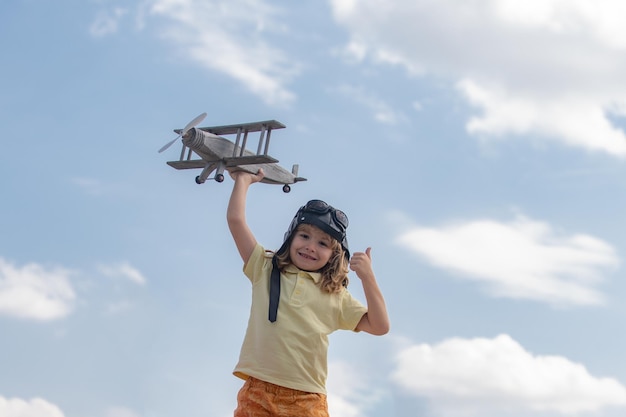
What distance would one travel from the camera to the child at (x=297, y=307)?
4.36 metres

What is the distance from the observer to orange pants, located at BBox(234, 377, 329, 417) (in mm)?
4305

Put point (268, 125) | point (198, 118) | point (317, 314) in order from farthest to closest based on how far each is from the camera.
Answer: point (198, 118) → point (268, 125) → point (317, 314)

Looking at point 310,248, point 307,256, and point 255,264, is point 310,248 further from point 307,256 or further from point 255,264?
point 255,264

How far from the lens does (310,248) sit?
4.81 metres

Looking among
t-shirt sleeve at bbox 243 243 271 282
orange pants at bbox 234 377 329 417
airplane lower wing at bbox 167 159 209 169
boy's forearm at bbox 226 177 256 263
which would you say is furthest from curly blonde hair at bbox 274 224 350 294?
airplane lower wing at bbox 167 159 209 169

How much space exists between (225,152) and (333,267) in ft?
11.7

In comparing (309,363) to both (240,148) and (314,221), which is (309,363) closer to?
(314,221)

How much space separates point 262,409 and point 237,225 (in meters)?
1.28

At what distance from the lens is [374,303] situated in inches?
184

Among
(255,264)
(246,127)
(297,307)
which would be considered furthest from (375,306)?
(246,127)

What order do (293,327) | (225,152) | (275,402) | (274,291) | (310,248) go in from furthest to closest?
(225,152) → (310,248) → (274,291) → (293,327) → (275,402)

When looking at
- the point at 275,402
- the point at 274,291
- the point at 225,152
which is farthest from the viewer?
the point at 225,152

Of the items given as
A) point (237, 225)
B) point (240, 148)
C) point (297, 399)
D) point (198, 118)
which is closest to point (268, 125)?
point (240, 148)

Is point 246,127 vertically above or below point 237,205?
above
